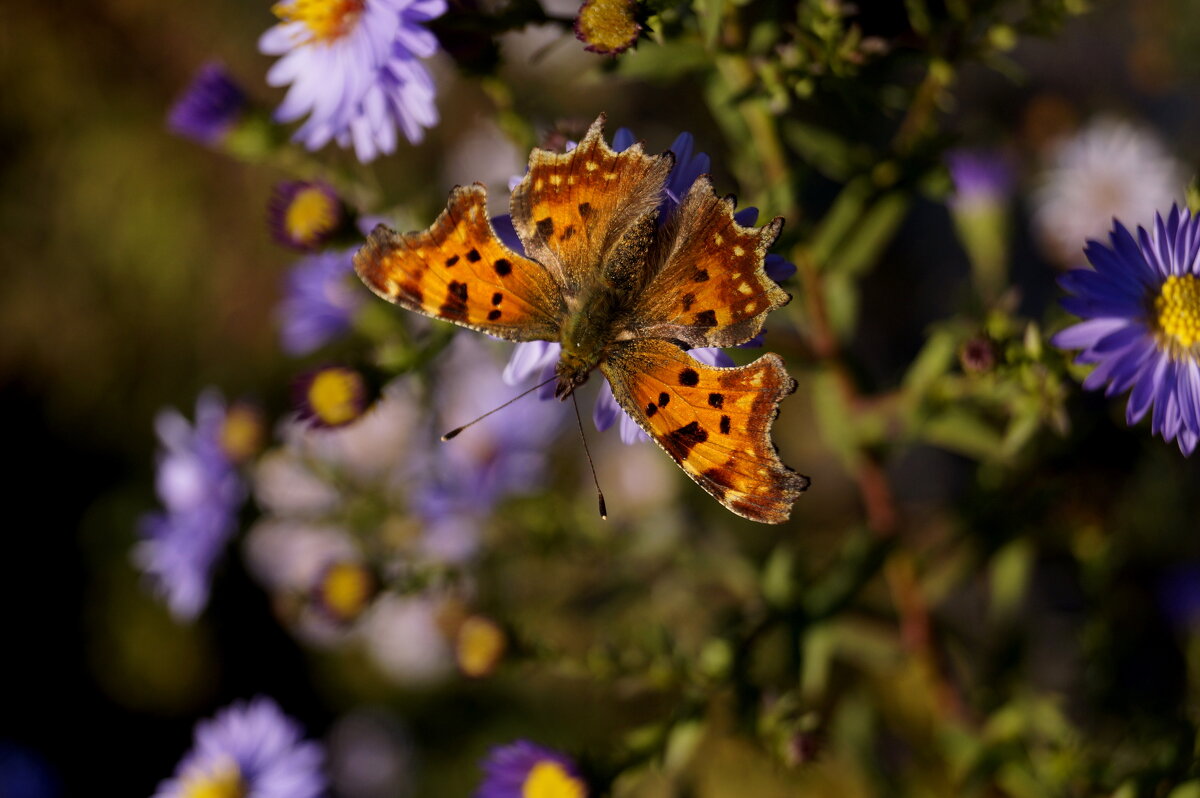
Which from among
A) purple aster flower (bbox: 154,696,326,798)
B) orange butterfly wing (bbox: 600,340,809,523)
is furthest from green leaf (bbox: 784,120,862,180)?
purple aster flower (bbox: 154,696,326,798)

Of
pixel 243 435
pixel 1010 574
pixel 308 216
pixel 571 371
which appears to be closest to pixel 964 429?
pixel 1010 574

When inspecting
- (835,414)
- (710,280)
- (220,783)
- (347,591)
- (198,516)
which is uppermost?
(710,280)

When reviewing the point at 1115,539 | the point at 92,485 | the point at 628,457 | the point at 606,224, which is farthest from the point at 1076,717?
the point at 92,485

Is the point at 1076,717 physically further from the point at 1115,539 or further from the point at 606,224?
the point at 606,224

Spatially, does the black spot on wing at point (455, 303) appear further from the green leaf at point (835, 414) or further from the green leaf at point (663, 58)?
the green leaf at point (835, 414)

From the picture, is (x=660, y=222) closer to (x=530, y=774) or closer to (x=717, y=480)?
(x=717, y=480)

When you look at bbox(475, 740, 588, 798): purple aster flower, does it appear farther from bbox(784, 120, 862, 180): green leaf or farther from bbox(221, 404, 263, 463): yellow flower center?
bbox(784, 120, 862, 180): green leaf
